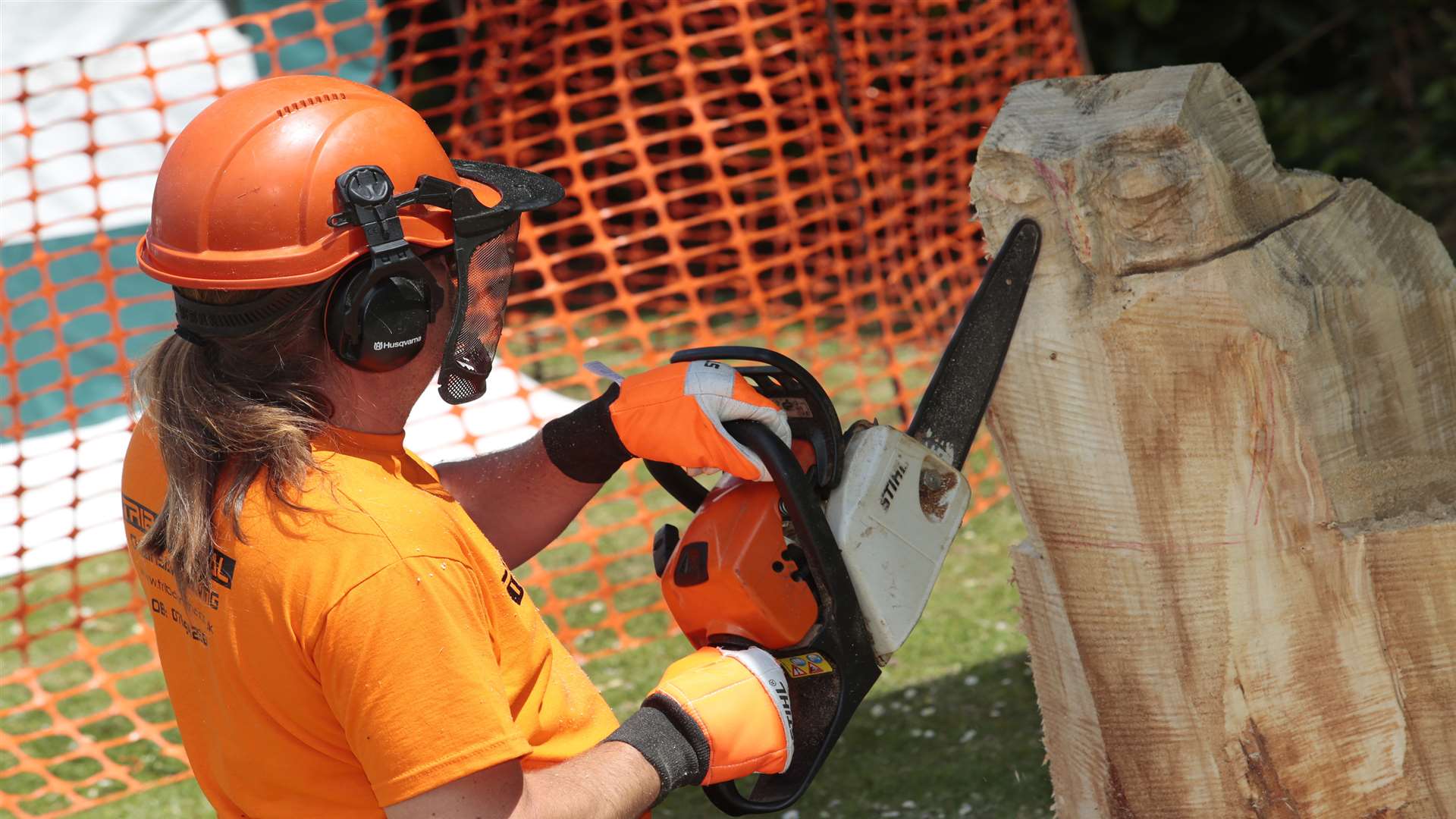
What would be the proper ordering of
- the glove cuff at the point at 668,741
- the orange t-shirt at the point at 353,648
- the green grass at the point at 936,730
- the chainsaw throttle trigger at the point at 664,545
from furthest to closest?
the green grass at the point at 936,730 → the chainsaw throttle trigger at the point at 664,545 → the glove cuff at the point at 668,741 → the orange t-shirt at the point at 353,648

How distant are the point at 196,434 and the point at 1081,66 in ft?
17.4

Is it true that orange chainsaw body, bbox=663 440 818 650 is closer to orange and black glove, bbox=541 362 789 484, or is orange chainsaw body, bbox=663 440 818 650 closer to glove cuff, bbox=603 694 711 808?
orange and black glove, bbox=541 362 789 484

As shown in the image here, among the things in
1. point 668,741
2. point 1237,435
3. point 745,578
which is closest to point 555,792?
point 668,741

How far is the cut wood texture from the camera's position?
1.70m

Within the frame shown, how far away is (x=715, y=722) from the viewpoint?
172 centimetres

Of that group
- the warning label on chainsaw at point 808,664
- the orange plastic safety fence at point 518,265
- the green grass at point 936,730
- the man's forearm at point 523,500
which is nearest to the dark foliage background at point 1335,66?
the orange plastic safety fence at point 518,265

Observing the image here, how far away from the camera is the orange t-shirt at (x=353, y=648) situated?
1.41 m

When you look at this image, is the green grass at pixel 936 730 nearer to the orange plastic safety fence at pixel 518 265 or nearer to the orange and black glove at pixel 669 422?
the orange plastic safety fence at pixel 518 265

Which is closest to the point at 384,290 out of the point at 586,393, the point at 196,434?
the point at 196,434

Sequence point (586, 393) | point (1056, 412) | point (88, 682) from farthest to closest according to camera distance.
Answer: point (586, 393)
point (88, 682)
point (1056, 412)

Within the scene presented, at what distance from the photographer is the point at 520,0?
5.44 m

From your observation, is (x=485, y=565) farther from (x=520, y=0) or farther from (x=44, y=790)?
(x=520, y=0)

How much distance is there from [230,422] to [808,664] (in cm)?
84

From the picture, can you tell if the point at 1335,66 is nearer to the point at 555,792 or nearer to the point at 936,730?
the point at 936,730
